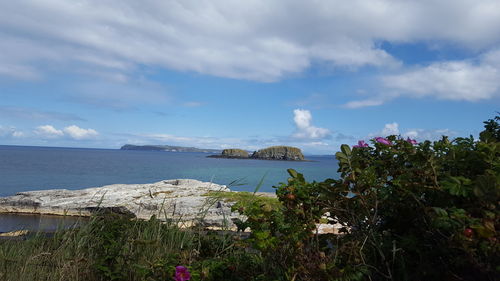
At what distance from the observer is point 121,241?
490cm

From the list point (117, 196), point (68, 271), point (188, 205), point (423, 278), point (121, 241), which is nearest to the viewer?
point (423, 278)

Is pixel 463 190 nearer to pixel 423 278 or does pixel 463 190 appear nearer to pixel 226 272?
pixel 423 278

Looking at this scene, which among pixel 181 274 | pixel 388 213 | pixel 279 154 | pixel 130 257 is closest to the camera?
pixel 181 274

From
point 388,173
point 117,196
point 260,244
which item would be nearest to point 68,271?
point 260,244

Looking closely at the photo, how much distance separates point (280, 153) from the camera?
138750mm

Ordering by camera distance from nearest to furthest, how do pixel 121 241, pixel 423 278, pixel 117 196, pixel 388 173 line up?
pixel 423 278
pixel 388 173
pixel 121 241
pixel 117 196

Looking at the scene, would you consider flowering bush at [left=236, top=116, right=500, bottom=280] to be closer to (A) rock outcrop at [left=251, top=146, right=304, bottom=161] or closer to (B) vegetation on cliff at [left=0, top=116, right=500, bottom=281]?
(B) vegetation on cliff at [left=0, top=116, right=500, bottom=281]

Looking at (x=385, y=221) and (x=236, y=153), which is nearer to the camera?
(x=385, y=221)

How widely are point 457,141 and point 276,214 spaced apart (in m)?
1.66

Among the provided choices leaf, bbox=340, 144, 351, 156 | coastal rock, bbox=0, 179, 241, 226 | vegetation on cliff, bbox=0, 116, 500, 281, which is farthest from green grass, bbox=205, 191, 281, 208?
leaf, bbox=340, 144, 351, 156

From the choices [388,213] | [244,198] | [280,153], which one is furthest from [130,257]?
[280,153]

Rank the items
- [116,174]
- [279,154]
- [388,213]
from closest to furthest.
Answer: [388,213], [116,174], [279,154]

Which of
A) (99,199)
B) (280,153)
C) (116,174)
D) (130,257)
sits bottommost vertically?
(116,174)

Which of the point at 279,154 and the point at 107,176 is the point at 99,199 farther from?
the point at 279,154
